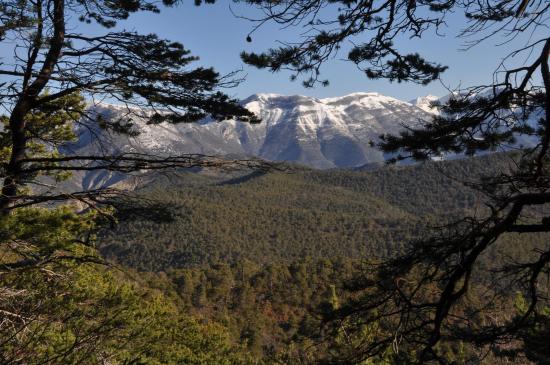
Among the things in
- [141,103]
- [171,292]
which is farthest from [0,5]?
[171,292]

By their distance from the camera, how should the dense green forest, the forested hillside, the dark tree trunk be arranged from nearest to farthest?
the dark tree trunk, the dense green forest, the forested hillside

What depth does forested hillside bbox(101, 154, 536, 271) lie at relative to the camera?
111 metres

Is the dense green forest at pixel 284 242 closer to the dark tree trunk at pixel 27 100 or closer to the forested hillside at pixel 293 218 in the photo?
the forested hillside at pixel 293 218

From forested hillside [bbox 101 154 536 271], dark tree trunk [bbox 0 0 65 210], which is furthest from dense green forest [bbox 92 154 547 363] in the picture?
dark tree trunk [bbox 0 0 65 210]

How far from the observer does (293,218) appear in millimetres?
142625

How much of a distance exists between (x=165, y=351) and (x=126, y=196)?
10681 millimetres

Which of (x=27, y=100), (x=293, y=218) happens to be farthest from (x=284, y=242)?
(x=27, y=100)

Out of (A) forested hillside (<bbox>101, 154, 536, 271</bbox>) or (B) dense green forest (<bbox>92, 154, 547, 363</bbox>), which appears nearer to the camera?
(B) dense green forest (<bbox>92, 154, 547, 363</bbox>)

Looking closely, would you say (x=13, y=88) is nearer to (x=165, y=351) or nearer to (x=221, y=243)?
(x=165, y=351)

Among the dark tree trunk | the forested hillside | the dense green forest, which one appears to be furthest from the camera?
the forested hillside

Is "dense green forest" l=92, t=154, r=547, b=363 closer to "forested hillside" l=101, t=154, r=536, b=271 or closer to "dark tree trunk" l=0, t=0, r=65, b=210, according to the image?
"forested hillside" l=101, t=154, r=536, b=271

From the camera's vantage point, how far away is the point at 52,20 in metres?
4.93

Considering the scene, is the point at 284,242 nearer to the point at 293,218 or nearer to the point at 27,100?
Answer: the point at 293,218

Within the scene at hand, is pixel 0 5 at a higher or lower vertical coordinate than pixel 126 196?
higher
